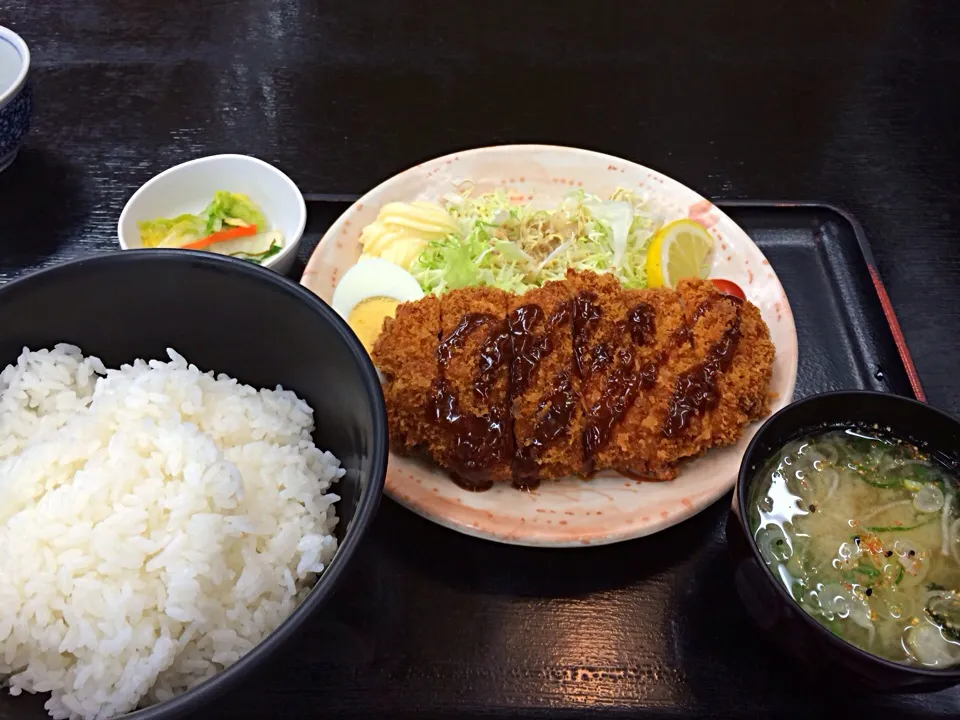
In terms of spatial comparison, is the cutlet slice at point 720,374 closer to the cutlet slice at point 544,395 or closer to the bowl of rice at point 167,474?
the cutlet slice at point 544,395

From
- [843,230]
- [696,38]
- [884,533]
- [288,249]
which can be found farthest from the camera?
[696,38]

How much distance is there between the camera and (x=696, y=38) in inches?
136

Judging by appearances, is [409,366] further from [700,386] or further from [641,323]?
[700,386]

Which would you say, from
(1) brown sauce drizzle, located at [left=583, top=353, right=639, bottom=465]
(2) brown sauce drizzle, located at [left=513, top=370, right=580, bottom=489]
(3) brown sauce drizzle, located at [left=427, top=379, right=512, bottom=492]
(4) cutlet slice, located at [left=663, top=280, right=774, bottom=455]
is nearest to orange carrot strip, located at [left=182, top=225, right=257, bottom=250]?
(3) brown sauce drizzle, located at [left=427, top=379, right=512, bottom=492]

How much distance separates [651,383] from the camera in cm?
190

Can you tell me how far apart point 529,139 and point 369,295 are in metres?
1.24

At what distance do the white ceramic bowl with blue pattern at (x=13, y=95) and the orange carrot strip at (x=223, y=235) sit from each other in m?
0.83

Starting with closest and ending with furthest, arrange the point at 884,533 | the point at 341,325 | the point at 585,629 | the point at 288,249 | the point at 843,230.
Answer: the point at 341,325 < the point at 884,533 < the point at 585,629 < the point at 288,249 < the point at 843,230

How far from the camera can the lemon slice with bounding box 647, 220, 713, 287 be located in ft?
7.80

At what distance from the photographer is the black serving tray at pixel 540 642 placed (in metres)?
→ 1.57

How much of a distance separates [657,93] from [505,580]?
2.40m

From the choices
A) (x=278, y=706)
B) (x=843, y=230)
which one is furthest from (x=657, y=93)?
(x=278, y=706)

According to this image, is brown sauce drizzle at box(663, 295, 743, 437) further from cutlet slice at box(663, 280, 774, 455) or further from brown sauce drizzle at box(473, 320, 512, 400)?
brown sauce drizzle at box(473, 320, 512, 400)

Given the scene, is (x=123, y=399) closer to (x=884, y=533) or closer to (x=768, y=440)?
(x=768, y=440)
